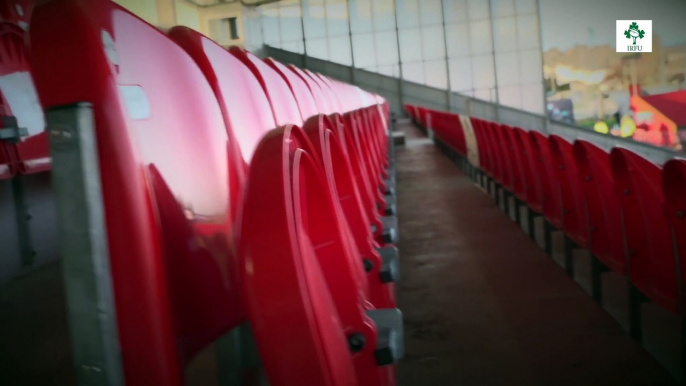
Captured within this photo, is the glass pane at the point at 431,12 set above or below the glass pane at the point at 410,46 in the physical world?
above

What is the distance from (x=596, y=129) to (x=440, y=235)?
9907 millimetres

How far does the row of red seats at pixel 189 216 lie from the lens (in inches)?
15.6

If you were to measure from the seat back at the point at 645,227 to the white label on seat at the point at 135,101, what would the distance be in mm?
1114

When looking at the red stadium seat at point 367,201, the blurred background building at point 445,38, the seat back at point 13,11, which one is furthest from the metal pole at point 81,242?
the blurred background building at point 445,38

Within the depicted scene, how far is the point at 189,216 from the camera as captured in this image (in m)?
0.55

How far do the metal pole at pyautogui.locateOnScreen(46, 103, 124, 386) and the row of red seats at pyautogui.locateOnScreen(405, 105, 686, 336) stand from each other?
42.3 inches

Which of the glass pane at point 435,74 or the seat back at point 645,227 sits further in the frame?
the glass pane at point 435,74

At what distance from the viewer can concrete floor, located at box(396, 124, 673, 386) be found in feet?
4.39

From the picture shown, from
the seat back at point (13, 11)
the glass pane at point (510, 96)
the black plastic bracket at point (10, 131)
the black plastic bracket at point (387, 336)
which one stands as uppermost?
the seat back at point (13, 11)

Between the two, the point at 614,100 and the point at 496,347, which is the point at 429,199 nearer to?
the point at 496,347

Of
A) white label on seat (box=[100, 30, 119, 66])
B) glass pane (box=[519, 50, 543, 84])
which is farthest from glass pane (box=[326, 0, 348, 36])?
white label on seat (box=[100, 30, 119, 66])

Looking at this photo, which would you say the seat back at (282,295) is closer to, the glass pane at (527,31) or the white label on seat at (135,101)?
the white label on seat at (135,101)

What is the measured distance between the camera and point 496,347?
4.83ft

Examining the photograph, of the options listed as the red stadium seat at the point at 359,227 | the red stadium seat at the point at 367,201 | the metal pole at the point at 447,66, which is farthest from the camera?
the metal pole at the point at 447,66
